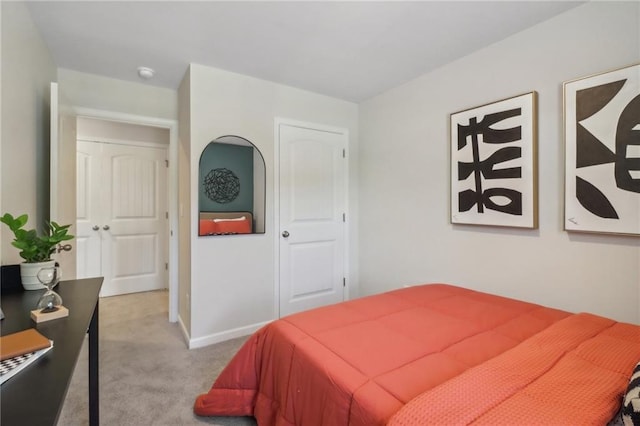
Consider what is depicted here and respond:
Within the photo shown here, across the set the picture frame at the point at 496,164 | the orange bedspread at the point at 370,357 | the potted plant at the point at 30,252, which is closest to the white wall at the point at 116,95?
the potted plant at the point at 30,252

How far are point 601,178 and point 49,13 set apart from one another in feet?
11.0

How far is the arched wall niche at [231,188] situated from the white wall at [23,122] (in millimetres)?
1011

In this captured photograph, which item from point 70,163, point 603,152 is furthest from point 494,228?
point 70,163

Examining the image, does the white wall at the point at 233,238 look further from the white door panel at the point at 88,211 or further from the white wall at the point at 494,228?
the white door panel at the point at 88,211

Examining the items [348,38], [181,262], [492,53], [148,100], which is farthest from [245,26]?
[181,262]

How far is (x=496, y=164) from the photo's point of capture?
6.85 ft

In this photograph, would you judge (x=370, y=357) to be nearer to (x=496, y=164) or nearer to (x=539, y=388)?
(x=539, y=388)

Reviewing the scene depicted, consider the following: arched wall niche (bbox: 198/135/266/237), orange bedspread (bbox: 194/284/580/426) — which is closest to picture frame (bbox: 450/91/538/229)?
orange bedspread (bbox: 194/284/580/426)

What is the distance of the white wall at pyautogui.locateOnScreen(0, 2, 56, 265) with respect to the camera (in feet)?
4.83

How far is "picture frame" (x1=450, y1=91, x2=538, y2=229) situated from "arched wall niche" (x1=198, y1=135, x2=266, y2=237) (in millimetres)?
1706

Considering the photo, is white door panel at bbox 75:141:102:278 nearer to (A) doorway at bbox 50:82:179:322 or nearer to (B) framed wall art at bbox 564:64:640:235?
(A) doorway at bbox 50:82:179:322

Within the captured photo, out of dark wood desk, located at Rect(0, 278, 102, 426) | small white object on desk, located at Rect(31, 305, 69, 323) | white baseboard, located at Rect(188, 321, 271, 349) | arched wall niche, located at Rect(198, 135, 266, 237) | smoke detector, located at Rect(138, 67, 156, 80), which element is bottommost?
white baseboard, located at Rect(188, 321, 271, 349)

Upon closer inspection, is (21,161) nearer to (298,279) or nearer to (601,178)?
(298,279)

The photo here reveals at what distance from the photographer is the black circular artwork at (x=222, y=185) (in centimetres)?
258
